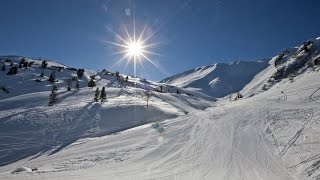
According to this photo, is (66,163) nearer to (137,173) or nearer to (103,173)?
(103,173)

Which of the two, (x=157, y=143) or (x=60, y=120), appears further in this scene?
(x=60, y=120)

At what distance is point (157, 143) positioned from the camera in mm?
41625

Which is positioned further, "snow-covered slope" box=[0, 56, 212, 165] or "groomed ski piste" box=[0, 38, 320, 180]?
"snow-covered slope" box=[0, 56, 212, 165]

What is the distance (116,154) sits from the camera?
37812mm

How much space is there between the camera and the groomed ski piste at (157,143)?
28000 millimetres

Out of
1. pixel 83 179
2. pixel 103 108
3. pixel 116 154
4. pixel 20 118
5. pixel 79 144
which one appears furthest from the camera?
pixel 103 108

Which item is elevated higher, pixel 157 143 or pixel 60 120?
pixel 60 120

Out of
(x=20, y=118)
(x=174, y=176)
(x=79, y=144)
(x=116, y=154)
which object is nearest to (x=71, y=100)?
(x=20, y=118)

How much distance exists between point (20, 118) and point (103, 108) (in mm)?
15815

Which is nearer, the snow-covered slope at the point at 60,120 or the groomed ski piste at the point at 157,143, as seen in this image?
the groomed ski piste at the point at 157,143

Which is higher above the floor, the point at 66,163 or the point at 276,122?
the point at 276,122

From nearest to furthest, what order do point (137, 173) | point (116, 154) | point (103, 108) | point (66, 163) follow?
point (137, 173)
point (66, 163)
point (116, 154)
point (103, 108)

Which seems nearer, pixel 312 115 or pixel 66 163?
pixel 66 163

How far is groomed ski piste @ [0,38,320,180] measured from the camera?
2800 cm
